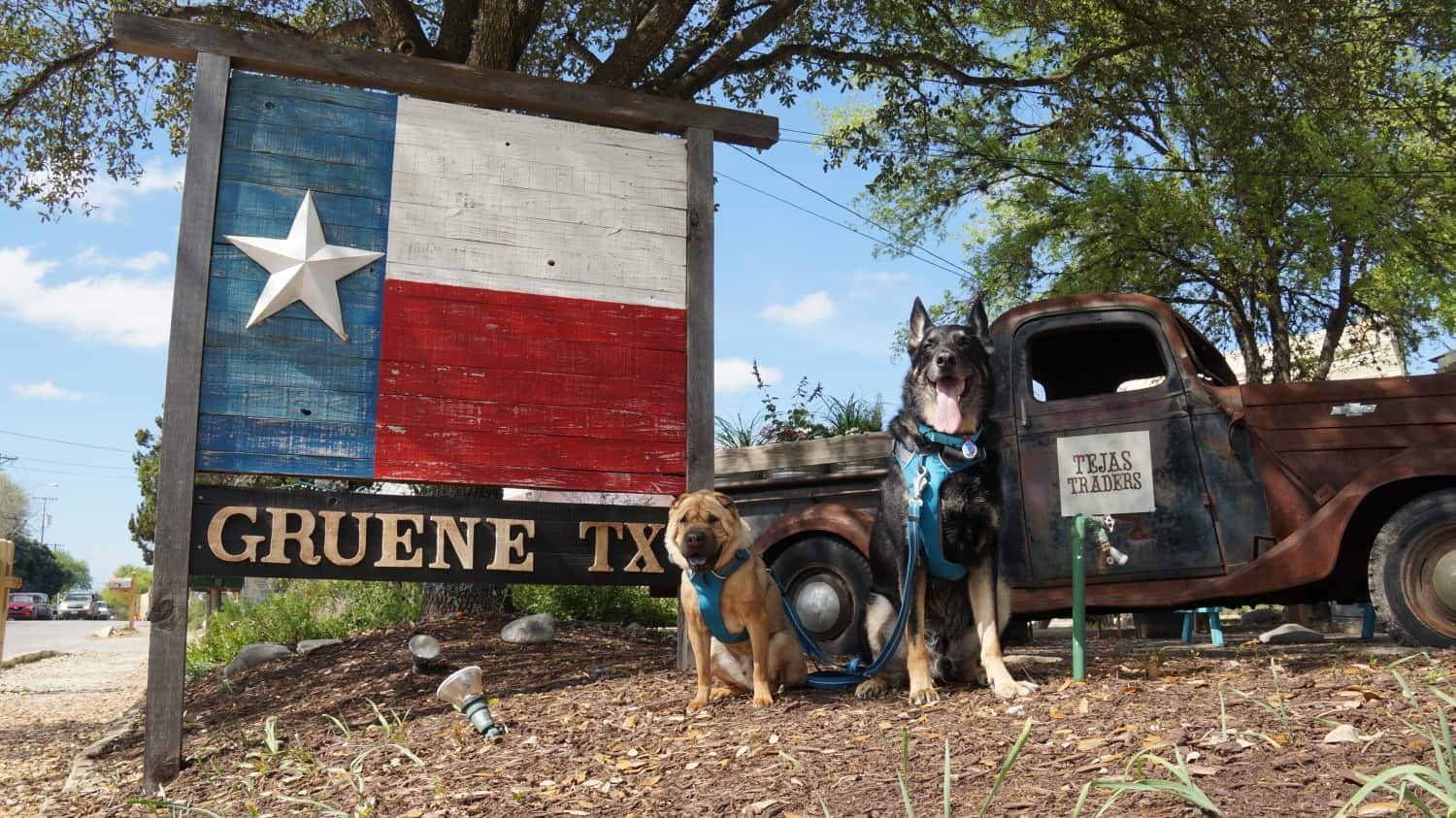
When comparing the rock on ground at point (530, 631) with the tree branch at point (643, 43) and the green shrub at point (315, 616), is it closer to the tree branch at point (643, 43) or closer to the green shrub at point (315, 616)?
the green shrub at point (315, 616)

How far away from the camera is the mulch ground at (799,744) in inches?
111

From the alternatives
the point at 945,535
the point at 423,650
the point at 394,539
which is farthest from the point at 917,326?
the point at 423,650

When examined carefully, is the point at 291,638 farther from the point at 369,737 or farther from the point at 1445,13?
the point at 1445,13

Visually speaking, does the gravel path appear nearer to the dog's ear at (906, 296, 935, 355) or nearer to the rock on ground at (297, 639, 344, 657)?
the rock on ground at (297, 639, 344, 657)

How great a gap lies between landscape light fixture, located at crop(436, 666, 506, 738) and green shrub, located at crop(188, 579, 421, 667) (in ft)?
15.4

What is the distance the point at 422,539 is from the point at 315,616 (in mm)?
6145

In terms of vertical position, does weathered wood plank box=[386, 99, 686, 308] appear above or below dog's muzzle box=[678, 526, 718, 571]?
above

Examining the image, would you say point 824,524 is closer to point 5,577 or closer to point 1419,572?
point 1419,572

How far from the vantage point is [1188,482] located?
18.3 feet

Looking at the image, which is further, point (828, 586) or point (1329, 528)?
point (828, 586)

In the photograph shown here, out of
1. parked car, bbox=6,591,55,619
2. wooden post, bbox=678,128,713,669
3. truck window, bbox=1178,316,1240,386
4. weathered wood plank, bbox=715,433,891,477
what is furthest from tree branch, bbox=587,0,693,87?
parked car, bbox=6,591,55,619

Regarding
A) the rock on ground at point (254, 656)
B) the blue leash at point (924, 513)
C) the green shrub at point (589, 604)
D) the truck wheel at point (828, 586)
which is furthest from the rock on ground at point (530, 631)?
the blue leash at point (924, 513)

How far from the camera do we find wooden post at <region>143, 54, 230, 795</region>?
184 inches

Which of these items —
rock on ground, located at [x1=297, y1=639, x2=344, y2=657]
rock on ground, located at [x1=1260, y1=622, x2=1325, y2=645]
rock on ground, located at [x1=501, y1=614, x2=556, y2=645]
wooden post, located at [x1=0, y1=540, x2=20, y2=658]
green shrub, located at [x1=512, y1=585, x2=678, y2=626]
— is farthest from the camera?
green shrub, located at [x1=512, y1=585, x2=678, y2=626]
